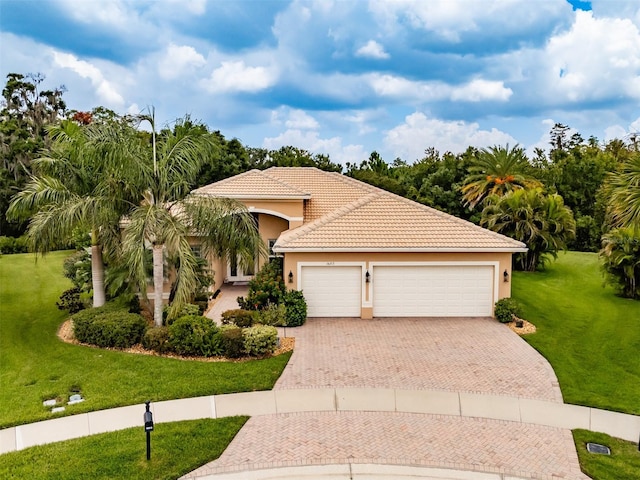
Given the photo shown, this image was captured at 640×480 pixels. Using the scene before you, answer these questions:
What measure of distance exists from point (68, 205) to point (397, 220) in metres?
11.6

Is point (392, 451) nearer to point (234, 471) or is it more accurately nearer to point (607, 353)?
point (234, 471)

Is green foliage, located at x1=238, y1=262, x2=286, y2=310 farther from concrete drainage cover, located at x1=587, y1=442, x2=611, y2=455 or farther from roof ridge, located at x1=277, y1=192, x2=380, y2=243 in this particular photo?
concrete drainage cover, located at x1=587, y1=442, x2=611, y2=455

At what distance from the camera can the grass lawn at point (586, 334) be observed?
10641 mm

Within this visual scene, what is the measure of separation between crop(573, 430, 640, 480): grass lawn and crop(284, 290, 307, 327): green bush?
29.0 feet

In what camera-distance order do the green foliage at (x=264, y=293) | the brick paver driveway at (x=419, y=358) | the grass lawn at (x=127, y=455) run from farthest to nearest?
the green foliage at (x=264, y=293)
the brick paver driveway at (x=419, y=358)
the grass lawn at (x=127, y=455)

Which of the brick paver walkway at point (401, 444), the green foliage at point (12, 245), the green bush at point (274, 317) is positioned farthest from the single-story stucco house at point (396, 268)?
the green foliage at point (12, 245)

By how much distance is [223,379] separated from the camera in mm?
10969

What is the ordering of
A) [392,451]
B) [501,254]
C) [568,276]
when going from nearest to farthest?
[392,451] < [501,254] < [568,276]

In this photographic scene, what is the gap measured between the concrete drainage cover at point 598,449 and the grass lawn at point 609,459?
0.20 ft

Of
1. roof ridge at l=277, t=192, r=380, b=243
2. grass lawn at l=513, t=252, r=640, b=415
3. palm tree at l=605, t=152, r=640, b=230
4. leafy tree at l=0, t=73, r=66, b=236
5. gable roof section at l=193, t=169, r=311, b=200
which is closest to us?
grass lawn at l=513, t=252, r=640, b=415

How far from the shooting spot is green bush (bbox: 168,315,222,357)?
12531 millimetres

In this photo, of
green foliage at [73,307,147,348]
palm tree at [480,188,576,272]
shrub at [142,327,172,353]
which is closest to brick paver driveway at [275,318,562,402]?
shrub at [142,327,172,353]

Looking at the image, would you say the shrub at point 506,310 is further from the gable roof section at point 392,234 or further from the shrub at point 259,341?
the shrub at point 259,341

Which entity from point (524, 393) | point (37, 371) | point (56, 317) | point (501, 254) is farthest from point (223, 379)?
point (501, 254)
